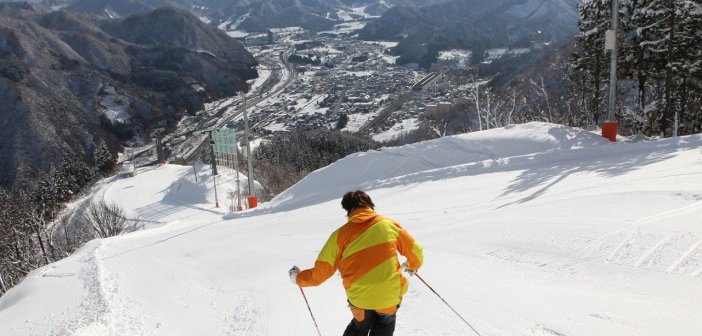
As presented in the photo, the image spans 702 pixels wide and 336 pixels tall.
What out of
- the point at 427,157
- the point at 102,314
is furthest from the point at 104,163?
the point at 102,314

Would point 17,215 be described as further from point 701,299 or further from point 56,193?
point 701,299

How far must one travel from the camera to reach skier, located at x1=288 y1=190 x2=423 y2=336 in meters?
3.74

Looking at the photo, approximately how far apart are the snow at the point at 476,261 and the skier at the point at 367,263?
1.40 metres

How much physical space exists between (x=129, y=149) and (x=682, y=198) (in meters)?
131

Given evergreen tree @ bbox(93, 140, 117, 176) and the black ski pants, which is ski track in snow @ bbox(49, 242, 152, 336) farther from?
evergreen tree @ bbox(93, 140, 117, 176)

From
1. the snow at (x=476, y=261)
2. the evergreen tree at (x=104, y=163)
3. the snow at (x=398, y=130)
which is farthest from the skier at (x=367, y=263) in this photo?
the snow at (x=398, y=130)

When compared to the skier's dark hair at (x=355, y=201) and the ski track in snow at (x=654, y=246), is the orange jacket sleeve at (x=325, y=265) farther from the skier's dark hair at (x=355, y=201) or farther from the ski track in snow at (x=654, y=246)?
the ski track in snow at (x=654, y=246)

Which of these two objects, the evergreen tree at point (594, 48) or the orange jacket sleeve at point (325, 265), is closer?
the orange jacket sleeve at point (325, 265)

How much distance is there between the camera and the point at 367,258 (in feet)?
12.3

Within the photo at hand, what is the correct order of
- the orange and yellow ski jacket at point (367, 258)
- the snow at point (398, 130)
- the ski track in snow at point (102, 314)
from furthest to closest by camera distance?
1. the snow at point (398, 130)
2. the ski track in snow at point (102, 314)
3. the orange and yellow ski jacket at point (367, 258)

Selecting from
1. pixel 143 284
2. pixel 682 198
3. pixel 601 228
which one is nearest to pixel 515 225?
pixel 601 228

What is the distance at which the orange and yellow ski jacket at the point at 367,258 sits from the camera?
3.74m

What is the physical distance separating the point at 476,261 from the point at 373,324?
10.7 ft

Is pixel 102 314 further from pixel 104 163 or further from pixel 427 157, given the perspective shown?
pixel 104 163
